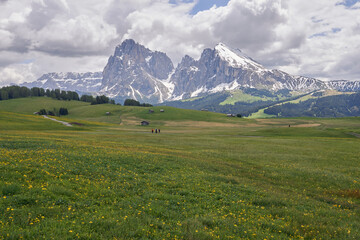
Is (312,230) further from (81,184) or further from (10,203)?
(10,203)

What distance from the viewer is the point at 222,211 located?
49.2 ft

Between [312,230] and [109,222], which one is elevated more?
[109,222]

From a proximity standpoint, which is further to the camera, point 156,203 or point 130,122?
point 130,122

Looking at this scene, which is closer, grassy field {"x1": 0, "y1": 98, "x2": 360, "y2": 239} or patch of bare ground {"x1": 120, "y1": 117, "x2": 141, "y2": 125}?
grassy field {"x1": 0, "y1": 98, "x2": 360, "y2": 239}

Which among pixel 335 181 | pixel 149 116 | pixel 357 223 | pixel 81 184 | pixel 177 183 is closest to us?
pixel 357 223

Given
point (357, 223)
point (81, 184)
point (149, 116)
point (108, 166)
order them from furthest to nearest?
1. point (149, 116)
2. point (108, 166)
3. point (81, 184)
4. point (357, 223)

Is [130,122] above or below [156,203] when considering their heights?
below

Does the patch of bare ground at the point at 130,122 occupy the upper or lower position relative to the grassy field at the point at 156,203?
lower

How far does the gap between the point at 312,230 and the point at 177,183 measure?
1064 centimetres

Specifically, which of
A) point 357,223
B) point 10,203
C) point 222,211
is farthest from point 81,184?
point 357,223

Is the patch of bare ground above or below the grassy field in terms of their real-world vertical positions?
below

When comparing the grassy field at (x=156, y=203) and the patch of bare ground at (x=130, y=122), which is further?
the patch of bare ground at (x=130, y=122)

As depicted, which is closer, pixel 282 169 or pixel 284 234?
pixel 284 234

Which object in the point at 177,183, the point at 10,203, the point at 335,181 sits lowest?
the point at 335,181
